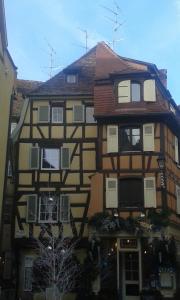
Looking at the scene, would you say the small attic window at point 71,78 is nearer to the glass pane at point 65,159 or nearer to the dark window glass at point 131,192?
the glass pane at point 65,159

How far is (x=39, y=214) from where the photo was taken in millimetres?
29500

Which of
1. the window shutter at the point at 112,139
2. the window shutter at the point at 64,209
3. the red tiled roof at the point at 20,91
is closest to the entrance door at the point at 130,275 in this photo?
the window shutter at the point at 64,209

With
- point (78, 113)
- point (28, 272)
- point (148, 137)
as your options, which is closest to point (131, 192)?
point (148, 137)

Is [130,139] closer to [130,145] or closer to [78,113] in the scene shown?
[130,145]

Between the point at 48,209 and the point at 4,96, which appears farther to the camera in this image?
the point at 48,209

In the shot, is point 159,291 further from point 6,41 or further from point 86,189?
point 6,41

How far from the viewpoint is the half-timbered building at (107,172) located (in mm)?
26344

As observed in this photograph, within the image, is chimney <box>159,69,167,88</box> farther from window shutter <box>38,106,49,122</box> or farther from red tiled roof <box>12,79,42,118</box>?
red tiled roof <box>12,79,42,118</box>

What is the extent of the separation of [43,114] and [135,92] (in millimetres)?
5604

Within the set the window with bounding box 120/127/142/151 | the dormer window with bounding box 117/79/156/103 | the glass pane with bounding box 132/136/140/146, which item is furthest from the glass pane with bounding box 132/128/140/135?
the dormer window with bounding box 117/79/156/103

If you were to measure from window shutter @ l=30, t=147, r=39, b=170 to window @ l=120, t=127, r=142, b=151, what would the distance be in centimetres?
510

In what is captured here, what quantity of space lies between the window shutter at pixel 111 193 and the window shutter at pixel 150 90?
4808mm

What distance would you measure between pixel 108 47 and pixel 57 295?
52.1ft

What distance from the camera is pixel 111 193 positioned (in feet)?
90.0
